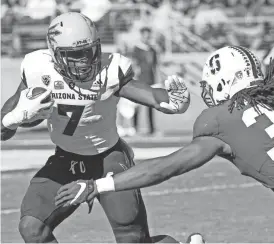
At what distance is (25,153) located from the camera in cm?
1412

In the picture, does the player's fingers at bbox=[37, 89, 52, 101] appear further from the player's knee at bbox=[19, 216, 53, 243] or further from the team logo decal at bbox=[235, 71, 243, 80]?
the team logo decal at bbox=[235, 71, 243, 80]

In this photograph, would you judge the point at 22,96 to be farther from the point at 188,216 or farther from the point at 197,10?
the point at 197,10

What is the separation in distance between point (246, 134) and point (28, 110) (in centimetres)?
144

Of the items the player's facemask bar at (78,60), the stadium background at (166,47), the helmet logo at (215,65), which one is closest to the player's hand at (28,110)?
the player's facemask bar at (78,60)

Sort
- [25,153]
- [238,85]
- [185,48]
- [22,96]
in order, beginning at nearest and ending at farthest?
[238,85]
[22,96]
[25,153]
[185,48]

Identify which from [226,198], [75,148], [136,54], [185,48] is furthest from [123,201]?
[185,48]

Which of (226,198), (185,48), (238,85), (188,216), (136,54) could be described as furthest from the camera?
(185,48)

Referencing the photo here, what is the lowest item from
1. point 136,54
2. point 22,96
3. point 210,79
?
point 136,54

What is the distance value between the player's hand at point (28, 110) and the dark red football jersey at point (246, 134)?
1.13 m

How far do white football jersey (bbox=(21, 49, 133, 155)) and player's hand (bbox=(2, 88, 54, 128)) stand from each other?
162 mm

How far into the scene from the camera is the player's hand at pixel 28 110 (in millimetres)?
5352

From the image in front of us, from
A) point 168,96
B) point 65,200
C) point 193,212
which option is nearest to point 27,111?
point 168,96

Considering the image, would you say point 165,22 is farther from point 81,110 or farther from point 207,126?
point 207,126

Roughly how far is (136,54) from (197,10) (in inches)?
127
